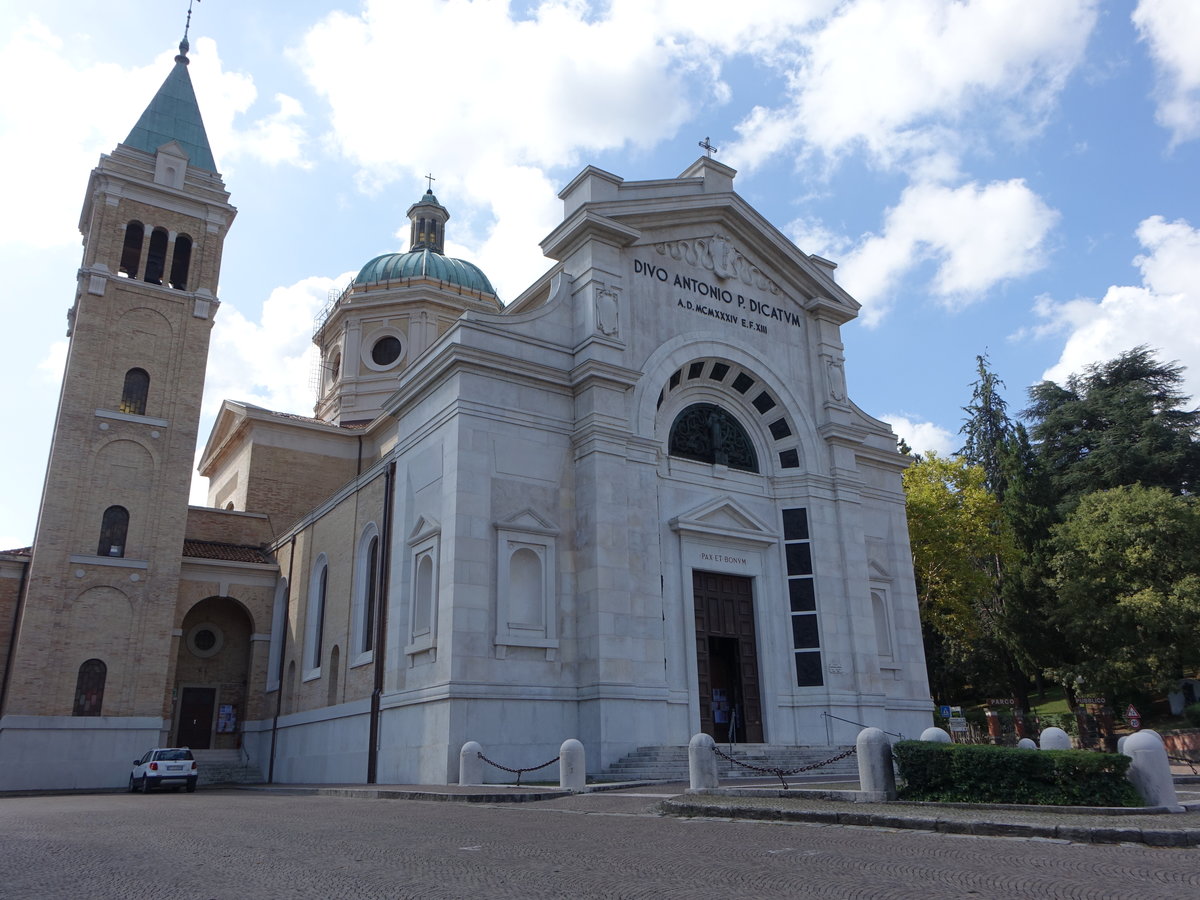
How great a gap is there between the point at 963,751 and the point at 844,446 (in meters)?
15.5

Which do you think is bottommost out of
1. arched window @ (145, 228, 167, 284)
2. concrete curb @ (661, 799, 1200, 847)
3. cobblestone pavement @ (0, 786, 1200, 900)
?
cobblestone pavement @ (0, 786, 1200, 900)

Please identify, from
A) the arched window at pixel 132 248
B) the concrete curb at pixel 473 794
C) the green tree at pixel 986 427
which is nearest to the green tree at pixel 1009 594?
the green tree at pixel 986 427

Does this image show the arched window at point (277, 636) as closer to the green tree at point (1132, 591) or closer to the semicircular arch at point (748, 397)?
the semicircular arch at point (748, 397)

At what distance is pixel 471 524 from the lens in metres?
19.7

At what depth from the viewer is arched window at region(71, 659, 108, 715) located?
2655 centimetres

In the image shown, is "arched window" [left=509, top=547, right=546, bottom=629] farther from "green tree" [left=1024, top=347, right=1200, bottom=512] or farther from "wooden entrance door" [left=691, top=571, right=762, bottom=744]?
"green tree" [left=1024, top=347, right=1200, bottom=512]

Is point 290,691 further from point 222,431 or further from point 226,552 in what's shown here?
point 222,431

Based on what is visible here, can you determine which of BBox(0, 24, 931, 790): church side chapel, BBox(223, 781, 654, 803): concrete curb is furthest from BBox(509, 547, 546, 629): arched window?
BBox(223, 781, 654, 803): concrete curb

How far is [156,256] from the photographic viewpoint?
32.1 m

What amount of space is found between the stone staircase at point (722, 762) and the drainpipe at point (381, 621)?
5648 mm

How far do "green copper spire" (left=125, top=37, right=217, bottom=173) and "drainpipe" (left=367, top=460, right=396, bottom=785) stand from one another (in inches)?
708

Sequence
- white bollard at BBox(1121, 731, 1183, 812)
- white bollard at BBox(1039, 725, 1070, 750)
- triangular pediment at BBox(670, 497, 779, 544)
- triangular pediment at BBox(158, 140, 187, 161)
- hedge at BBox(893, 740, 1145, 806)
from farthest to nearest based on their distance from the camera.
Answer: triangular pediment at BBox(158, 140, 187, 161) → triangular pediment at BBox(670, 497, 779, 544) → white bollard at BBox(1039, 725, 1070, 750) → hedge at BBox(893, 740, 1145, 806) → white bollard at BBox(1121, 731, 1183, 812)

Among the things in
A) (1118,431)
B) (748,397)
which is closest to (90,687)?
(748,397)

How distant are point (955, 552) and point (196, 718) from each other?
94.7 ft
